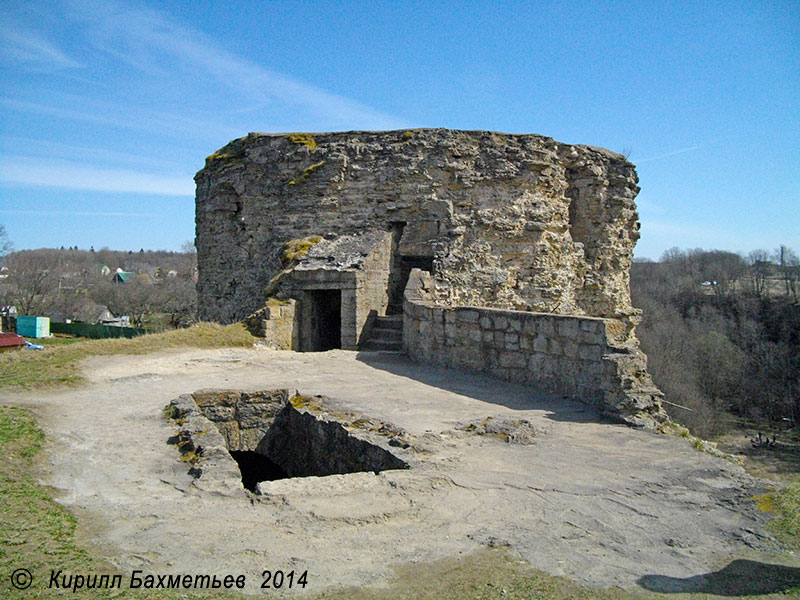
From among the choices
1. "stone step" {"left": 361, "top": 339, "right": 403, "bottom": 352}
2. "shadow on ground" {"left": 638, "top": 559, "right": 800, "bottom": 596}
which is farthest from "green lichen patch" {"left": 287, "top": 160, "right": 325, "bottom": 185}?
"shadow on ground" {"left": 638, "top": 559, "right": 800, "bottom": 596}

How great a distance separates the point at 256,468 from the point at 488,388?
324 cm

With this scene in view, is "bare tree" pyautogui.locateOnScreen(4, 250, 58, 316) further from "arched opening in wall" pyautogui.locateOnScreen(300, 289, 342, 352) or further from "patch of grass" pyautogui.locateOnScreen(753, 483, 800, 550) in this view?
"patch of grass" pyautogui.locateOnScreen(753, 483, 800, 550)

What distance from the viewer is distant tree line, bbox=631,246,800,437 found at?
29.1 meters

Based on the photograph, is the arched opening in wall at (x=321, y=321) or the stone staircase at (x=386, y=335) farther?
the arched opening in wall at (x=321, y=321)

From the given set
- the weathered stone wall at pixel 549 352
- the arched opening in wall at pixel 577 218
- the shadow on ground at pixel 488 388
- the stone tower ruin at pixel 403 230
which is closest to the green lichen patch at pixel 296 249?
the stone tower ruin at pixel 403 230

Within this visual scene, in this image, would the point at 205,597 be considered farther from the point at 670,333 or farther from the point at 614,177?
the point at 670,333

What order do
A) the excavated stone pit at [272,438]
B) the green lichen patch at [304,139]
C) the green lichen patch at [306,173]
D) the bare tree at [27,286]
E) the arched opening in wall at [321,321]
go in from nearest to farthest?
the excavated stone pit at [272,438]
the arched opening in wall at [321,321]
the green lichen patch at [306,173]
the green lichen patch at [304,139]
the bare tree at [27,286]

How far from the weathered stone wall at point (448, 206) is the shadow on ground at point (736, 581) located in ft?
29.5

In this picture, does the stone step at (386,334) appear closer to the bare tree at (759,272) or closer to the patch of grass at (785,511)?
the patch of grass at (785,511)

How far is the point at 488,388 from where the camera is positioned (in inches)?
311

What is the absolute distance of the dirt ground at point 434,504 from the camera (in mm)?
3436

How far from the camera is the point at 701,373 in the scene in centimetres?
3244

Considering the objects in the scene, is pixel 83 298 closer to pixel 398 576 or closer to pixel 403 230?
pixel 403 230

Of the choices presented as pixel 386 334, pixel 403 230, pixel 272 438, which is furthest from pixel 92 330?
pixel 272 438
